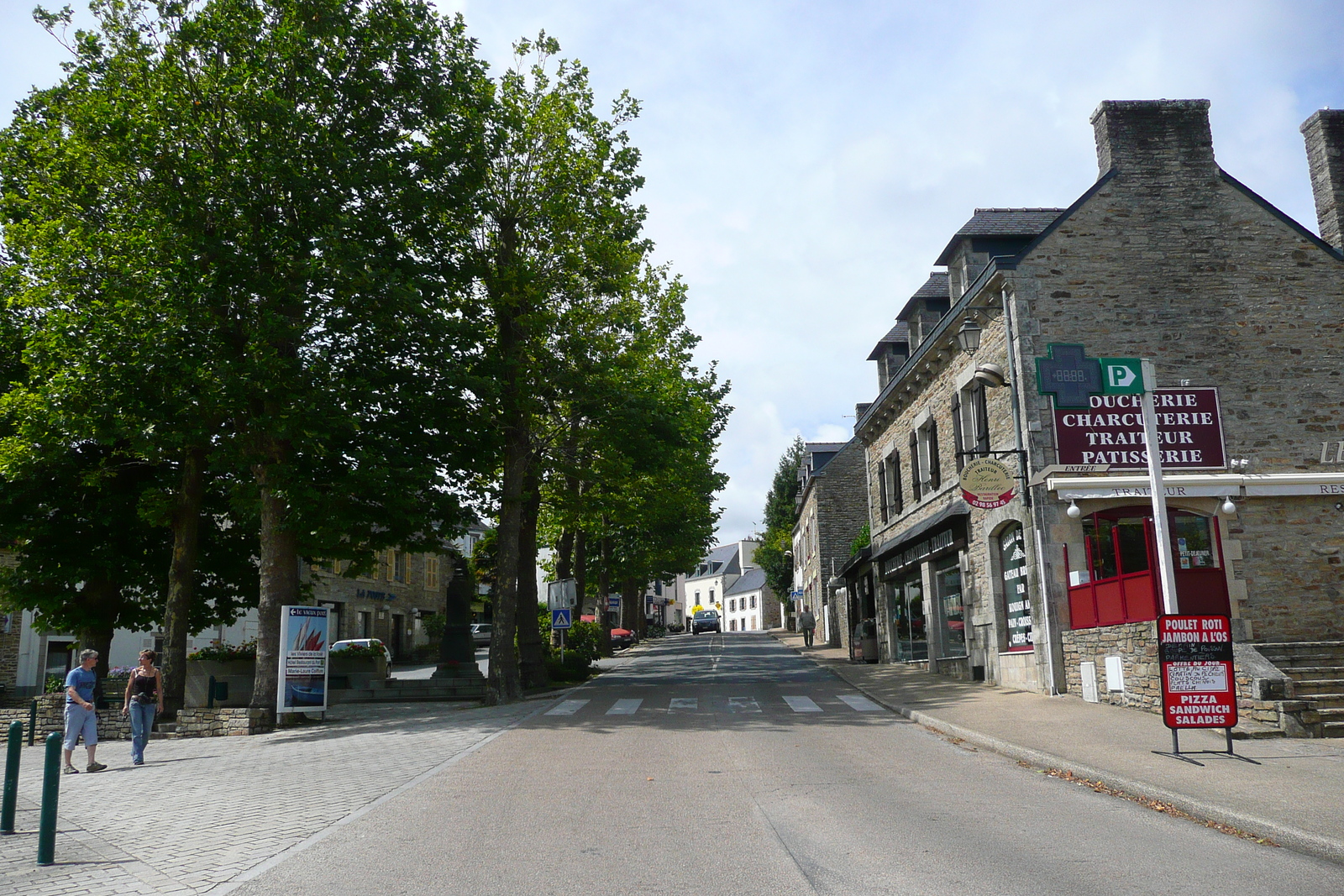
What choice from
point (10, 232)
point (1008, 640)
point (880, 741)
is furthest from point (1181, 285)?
point (10, 232)

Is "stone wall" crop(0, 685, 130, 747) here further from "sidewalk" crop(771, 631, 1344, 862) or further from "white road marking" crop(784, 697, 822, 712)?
"sidewalk" crop(771, 631, 1344, 862)

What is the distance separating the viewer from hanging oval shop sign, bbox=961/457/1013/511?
15.9 meters

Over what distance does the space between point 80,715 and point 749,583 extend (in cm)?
8723

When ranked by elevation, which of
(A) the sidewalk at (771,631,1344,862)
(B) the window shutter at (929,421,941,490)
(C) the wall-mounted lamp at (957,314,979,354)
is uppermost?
(C) the wall-mounted lamp at (957,314,979,354)

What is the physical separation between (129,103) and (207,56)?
5.35 ft

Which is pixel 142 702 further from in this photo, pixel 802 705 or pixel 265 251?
pixel 802 705

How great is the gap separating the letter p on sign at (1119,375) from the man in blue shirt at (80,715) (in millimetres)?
13376

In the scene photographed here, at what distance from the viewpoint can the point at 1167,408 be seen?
16.0 metres

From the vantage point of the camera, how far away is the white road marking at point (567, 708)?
16.2 m

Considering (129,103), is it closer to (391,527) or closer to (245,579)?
(391,527)

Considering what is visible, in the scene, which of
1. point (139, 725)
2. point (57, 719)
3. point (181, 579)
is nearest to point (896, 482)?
point (181, 579)

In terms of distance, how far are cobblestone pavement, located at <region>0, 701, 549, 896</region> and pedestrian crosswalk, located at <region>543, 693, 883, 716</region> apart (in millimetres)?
1544

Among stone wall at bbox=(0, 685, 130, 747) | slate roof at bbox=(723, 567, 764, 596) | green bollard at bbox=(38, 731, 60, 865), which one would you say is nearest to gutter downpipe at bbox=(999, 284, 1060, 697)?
green bollard at bbox=(38, 731, 60, 865)

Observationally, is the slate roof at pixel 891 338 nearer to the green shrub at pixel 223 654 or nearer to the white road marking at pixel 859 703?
the white road marking at pixel 859 703
